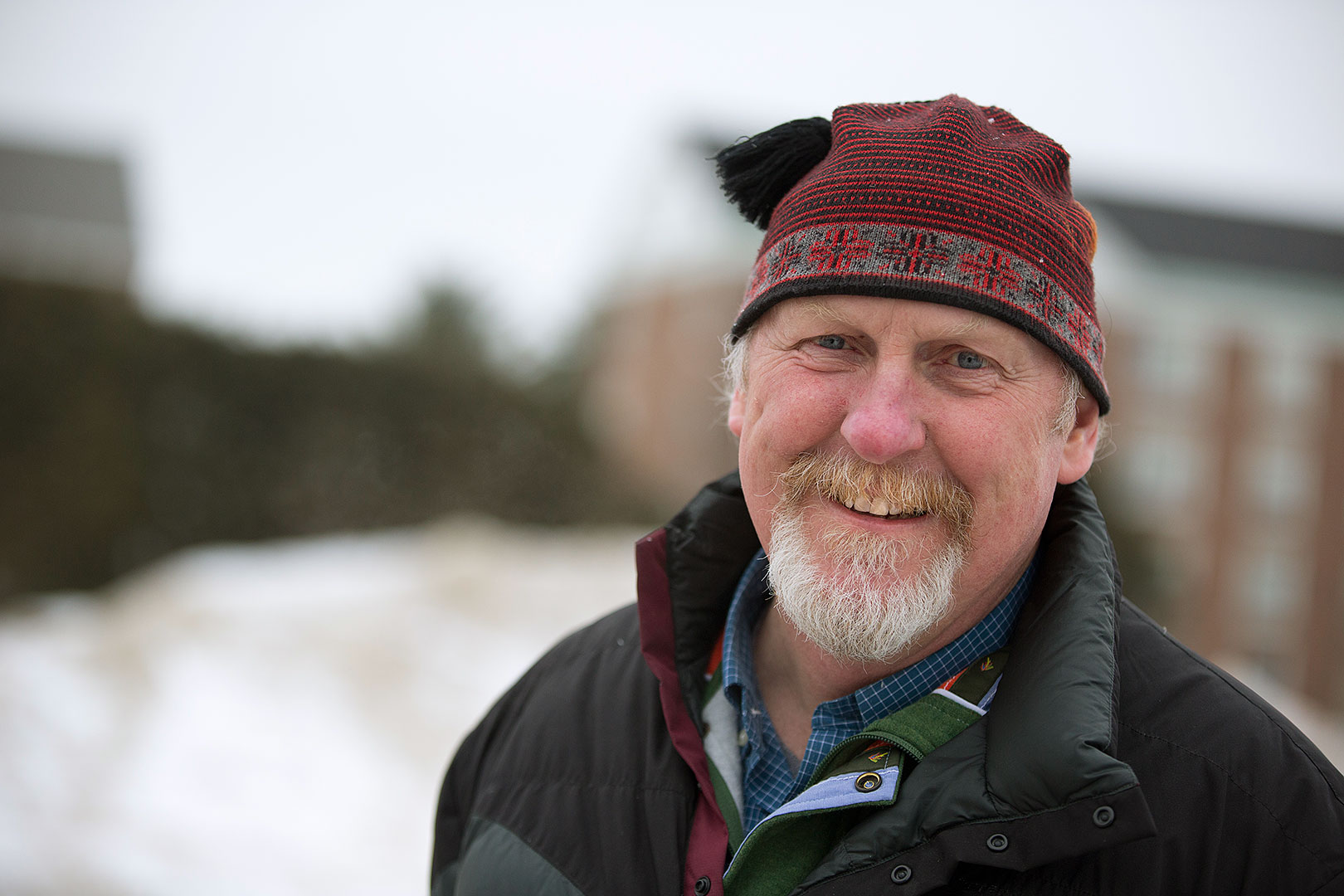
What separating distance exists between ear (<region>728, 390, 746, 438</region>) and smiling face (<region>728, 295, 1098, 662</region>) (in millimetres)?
212

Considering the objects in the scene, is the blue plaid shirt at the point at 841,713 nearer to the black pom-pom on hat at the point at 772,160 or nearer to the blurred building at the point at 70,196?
the black pom-pom on hat at the point at 772,160

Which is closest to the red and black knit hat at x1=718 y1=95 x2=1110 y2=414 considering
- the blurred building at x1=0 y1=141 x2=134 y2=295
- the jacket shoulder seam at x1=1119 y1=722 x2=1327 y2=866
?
the jacket shoulder seam at x1=1119 y1=722 x2=1327 y2=866

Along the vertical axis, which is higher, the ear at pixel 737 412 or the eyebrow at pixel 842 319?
the eyebrow at pixel 842 319

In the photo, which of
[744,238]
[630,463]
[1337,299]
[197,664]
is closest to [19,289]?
[197,664]

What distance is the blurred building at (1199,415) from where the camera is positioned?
58.7ft

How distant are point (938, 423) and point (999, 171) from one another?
1.27ft

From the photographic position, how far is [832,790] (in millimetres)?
1354

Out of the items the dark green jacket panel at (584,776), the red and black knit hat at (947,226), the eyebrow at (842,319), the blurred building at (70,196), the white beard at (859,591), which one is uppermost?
the blurred building at (70,196)

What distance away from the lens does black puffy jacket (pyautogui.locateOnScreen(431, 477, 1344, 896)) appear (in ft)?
3.92

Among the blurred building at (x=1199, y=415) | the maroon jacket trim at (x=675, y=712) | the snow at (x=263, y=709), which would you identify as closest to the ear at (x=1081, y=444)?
the maroon jacket trim at (x=675, y=712)

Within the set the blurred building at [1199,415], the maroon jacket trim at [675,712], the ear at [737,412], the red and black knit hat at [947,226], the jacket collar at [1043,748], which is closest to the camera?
the jacket collar at [1043,748]

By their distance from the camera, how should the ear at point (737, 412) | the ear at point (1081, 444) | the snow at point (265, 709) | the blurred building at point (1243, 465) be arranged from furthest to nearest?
the blurred building at point (1243, 465) → the snow at point (265, 709) → the ear at point (737, 412) → the ear at point (1081, 444)

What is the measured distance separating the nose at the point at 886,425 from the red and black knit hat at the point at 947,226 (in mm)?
144

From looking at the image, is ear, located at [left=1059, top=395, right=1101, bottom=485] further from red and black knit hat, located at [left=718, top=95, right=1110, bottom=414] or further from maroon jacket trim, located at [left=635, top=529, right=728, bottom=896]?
maroon jacket trim, located at [left=635, top=529, right=728, bottom=896]
